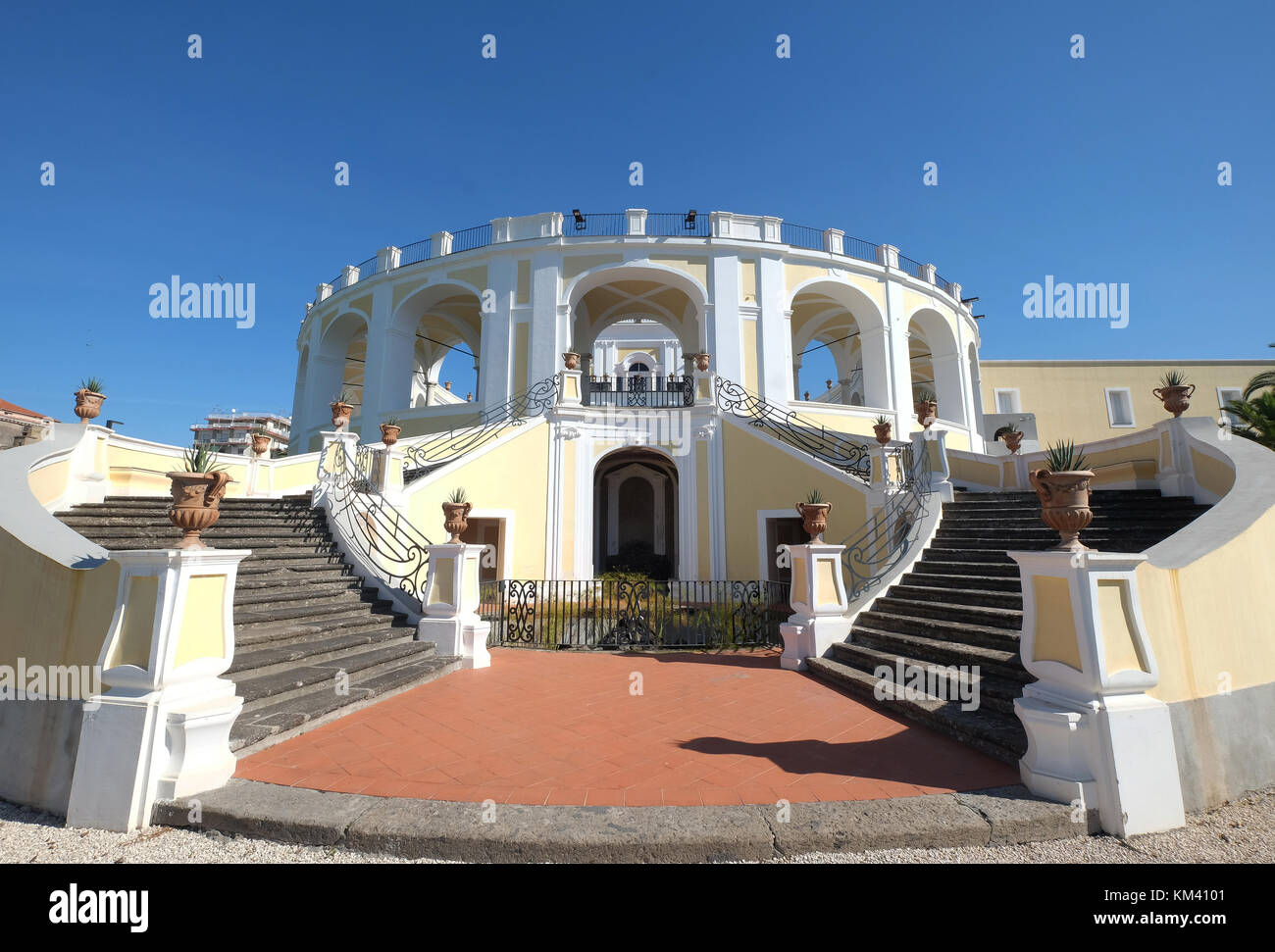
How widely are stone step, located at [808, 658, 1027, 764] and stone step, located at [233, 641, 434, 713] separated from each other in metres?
4.93

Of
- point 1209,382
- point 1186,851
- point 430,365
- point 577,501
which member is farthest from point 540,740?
point 1209,382

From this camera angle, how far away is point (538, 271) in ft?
56.6

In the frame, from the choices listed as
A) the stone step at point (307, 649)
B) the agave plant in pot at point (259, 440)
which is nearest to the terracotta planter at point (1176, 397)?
the stone step at point (307, 649)

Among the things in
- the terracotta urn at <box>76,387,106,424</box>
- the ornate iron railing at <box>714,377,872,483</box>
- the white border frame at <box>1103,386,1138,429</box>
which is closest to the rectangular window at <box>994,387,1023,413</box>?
the white border frame at <box>1103,386,1138,429</box>

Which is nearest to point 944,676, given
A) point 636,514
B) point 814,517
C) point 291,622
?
point 814,517

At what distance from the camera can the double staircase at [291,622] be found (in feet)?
14.4

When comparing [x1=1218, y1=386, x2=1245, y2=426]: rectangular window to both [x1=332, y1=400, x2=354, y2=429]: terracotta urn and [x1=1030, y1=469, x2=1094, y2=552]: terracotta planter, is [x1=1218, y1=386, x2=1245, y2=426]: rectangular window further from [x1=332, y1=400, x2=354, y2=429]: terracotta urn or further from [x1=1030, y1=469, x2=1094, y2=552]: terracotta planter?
[x1=332, y1=400, x2=354, y2=429]: terracotta urn

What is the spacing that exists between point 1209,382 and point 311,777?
33.8 m

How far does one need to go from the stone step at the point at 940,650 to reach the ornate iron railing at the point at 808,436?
5.26 m

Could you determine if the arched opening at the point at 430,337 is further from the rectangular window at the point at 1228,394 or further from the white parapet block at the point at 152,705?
the rectangular window at the point at 1228,394

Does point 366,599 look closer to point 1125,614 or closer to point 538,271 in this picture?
point 1125,614

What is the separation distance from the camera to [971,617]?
5.62 metres

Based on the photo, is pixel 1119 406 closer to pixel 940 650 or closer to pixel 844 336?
pixel 844 336

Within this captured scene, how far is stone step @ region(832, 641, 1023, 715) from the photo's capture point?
4.27 m
